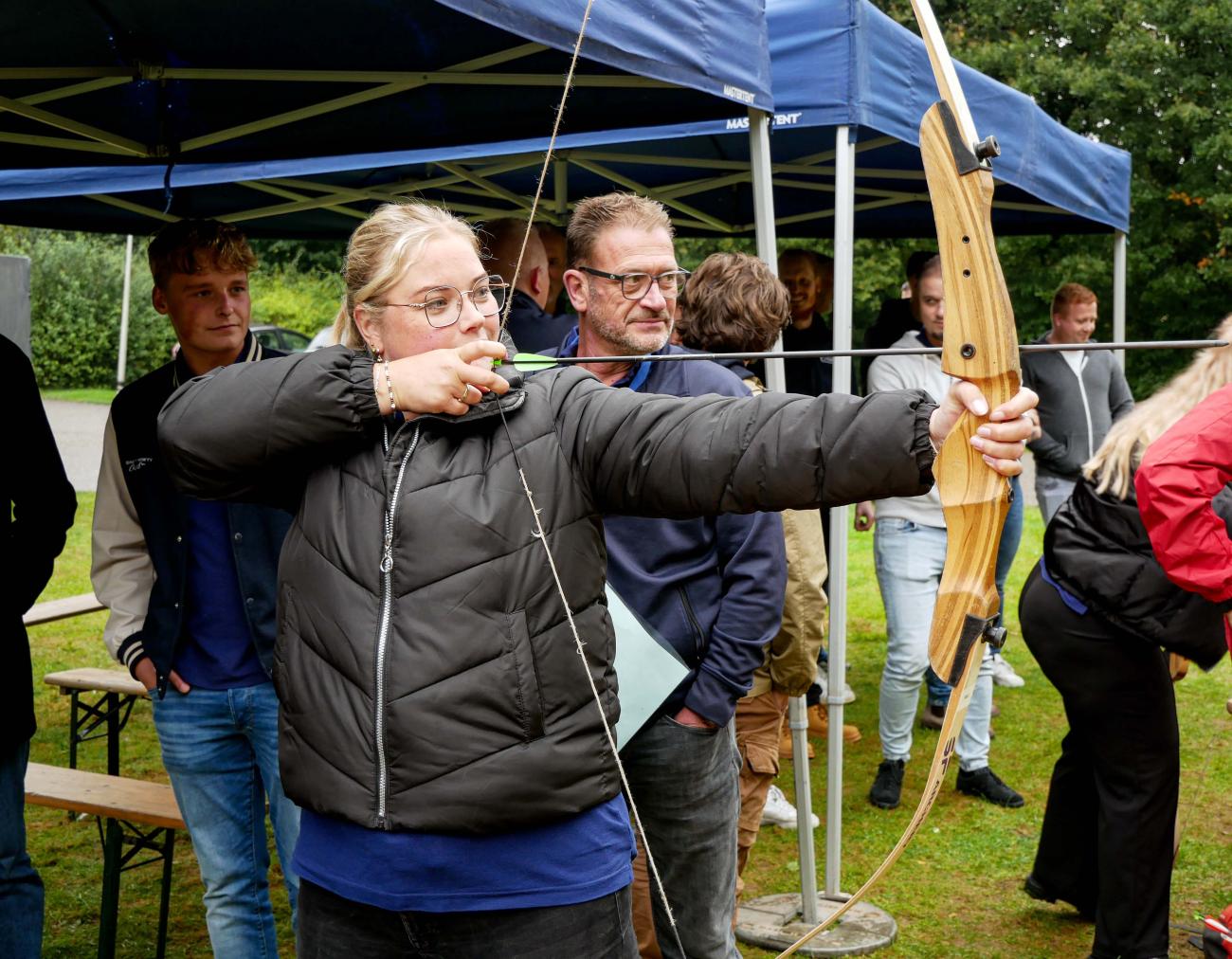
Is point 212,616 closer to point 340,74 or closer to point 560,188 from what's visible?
point 340,74

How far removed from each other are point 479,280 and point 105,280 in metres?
24.9

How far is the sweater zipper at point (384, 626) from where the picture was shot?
1.61 meters

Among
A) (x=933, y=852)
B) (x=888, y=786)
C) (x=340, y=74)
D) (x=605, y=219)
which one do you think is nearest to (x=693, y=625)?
(x=605, y=219)

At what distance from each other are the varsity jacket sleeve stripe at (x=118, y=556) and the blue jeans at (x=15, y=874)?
297 mm

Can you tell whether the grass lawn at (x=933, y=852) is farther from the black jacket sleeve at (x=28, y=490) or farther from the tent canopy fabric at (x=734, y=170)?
the tent canopy fabric at (x=734, y=170)

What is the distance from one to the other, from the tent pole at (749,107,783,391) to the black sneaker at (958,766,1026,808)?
221 centimetres

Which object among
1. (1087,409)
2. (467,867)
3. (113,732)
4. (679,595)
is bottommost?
(113,732)

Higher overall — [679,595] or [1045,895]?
[679,595]

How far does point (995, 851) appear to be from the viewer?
423 centimetres

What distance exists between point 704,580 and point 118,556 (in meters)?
1.25

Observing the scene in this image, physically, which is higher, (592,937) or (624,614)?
(624,614)

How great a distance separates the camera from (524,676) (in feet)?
5.32

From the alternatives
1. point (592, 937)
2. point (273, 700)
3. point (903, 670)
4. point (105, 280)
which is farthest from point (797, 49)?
point (105, 280)

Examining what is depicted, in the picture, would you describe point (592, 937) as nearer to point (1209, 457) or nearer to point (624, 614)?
point (624, 614)
